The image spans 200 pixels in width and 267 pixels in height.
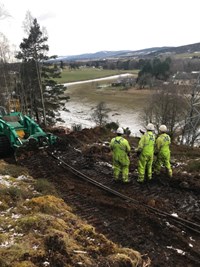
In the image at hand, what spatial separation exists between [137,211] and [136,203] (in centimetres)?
52

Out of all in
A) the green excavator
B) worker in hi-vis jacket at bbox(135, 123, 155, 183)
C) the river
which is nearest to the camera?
worker in hi-vis jacket at bbox(135, 123, 155, 183)

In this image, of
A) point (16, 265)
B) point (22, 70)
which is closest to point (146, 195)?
point (16, 265)

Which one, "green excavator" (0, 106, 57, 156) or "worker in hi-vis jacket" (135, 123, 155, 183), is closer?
"worker in hi-vis jacket" (135, 123, 155, 183)

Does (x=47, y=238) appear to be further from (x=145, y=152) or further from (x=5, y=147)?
(x=5, y=147)

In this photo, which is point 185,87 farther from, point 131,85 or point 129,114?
point 131,85

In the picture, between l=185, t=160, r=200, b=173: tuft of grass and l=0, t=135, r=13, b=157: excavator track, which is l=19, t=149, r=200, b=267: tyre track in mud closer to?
l=185, t=160, r=200, b=173: tuft of grass

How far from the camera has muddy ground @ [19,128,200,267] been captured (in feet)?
17.8

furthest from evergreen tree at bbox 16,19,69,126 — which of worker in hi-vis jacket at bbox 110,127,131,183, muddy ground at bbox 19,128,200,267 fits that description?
worker in hi-vis jacket at bbox 110,127,131,183

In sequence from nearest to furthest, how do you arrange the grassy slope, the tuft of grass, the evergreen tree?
the grassy slope → the tuft of grass → the evergreen tree

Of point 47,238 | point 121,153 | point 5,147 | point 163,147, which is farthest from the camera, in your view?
point 5,147

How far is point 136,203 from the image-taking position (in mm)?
7188

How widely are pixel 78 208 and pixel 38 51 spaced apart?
2222 cm

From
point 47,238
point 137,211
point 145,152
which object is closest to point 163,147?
point 145,152

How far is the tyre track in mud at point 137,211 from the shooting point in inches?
209
